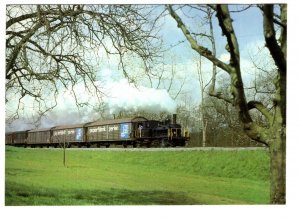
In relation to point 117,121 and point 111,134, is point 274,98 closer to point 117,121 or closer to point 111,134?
point 117,121

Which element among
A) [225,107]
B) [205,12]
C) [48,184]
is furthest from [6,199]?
[205,12]

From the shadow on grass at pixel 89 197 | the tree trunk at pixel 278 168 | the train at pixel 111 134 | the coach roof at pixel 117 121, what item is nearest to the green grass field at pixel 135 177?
the shadow on grass at pixel 89 197

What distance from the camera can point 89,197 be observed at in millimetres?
7840

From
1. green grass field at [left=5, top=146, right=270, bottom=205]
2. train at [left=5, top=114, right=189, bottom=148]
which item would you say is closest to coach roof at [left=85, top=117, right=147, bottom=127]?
train at [left=5, top=114, right=189, bottom=148]

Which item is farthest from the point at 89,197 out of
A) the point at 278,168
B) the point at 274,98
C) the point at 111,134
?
the point at 274,98

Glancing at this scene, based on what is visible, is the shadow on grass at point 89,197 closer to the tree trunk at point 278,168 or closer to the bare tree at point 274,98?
the tree trunk at point 278,168

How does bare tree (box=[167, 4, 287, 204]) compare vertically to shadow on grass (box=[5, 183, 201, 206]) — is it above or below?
above

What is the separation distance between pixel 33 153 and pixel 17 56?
1676 millimetres

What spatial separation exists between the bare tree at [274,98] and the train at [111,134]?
1134mm

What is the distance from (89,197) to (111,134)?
1099 millimetres

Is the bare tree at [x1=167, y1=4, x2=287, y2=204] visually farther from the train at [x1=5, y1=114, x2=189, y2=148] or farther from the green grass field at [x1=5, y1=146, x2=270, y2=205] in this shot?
the train at [x1=5, y1=114, x2=189, y2=148]

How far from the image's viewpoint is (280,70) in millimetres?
7180

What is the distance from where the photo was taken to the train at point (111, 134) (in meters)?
8.07

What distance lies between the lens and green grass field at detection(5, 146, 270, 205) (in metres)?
7.82
